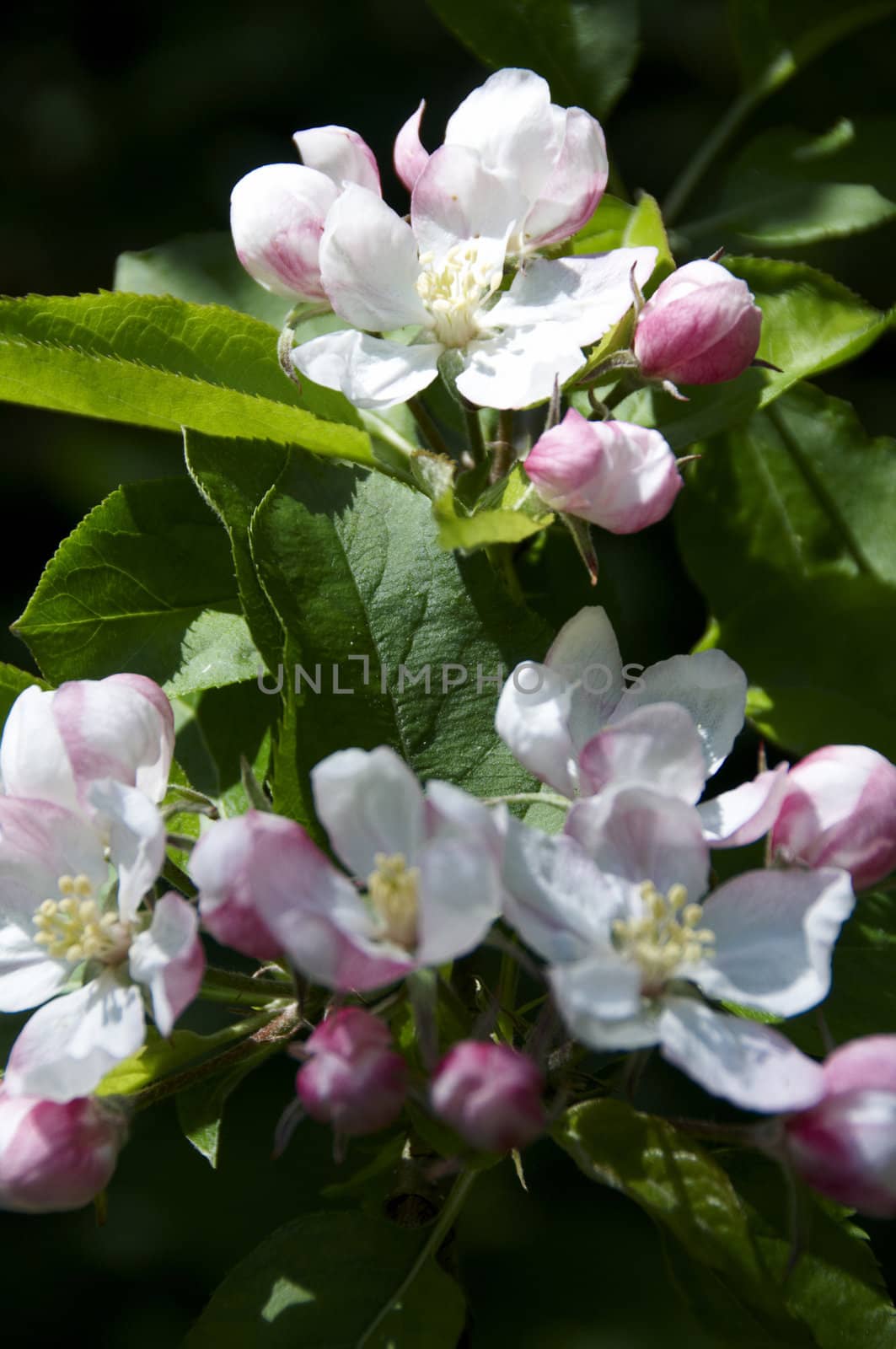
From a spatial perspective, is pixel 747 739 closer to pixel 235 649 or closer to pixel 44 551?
pixel 235 649

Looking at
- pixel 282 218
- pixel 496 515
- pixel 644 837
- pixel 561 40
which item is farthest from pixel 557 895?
pixel 561 40

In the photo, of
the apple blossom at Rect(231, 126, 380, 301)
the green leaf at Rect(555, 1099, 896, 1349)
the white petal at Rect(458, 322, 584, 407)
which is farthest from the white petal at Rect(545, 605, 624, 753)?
the apple blossom at Rect(231, 126, 380, 301)

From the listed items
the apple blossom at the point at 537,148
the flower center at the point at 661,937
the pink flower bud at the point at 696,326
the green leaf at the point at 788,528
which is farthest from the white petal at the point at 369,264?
the flower center at the point at 661,937

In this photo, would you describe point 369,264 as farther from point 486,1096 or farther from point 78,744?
point 486,1096

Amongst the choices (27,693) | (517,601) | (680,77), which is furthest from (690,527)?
(680,77)

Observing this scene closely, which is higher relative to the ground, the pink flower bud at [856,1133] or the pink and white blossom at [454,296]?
the pink and white blossom at [454,296]

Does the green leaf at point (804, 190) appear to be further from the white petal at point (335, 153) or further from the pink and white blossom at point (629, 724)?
the pink and white blossom at point (629, 724)

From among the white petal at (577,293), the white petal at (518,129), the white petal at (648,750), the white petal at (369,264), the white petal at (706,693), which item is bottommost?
the white petal at (706,693)
